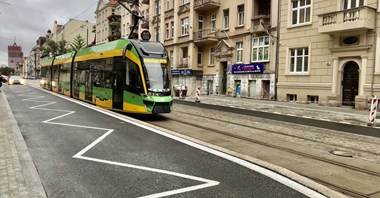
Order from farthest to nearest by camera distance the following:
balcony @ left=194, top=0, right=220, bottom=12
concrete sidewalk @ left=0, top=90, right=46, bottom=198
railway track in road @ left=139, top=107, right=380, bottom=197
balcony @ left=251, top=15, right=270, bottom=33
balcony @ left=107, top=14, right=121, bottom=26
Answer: balcony @ left=107, top=14, right=121, bottom=26
balcony @ left=194, top=0, right=220, bottom=12
balcony @ left=251, top=15, right=270, bottom=33
railway track in road @ left=139, top=107, right=380, bottom=197
concrete sidewalk @ left=0, top=90, right=46, bottom=198

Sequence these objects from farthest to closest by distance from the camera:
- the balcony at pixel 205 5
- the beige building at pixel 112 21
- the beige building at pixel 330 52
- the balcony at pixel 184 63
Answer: the beige building at pixel 112 21 < the balcony at pixel 184 63 < the balcony at pixel 205 5 < the beige building at pixel 330 52

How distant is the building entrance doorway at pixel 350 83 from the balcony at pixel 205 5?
15.8m

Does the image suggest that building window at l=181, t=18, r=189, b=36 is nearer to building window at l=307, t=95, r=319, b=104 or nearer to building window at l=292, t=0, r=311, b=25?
building window at l=292, t=0, r=311, b=25

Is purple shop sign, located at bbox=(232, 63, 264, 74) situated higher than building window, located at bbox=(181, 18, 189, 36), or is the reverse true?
building window, located at bbox=(181, 18, 189, 36)

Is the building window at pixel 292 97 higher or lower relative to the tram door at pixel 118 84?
lower

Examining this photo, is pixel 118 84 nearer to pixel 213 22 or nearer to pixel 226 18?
pixel 226 18

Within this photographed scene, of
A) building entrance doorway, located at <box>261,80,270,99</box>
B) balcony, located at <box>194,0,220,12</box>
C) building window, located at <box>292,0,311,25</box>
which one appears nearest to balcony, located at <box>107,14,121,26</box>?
balcony, located at <box>194,0,220,12</box>

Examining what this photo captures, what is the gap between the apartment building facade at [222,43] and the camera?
29.0m

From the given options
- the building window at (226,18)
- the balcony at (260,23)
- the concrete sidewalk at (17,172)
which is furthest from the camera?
the building window at (226,18)

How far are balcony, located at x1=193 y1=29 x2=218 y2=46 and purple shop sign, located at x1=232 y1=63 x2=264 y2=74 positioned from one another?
14.2ft

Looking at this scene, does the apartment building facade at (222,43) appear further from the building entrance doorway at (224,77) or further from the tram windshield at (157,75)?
the tram windshield at (157,75)

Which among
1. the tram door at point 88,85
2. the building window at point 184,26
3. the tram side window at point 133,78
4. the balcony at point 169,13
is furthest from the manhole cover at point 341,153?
the balcony at point 169,13

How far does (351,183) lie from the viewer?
20.2ft

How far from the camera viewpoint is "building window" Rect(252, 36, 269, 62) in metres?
28.8
